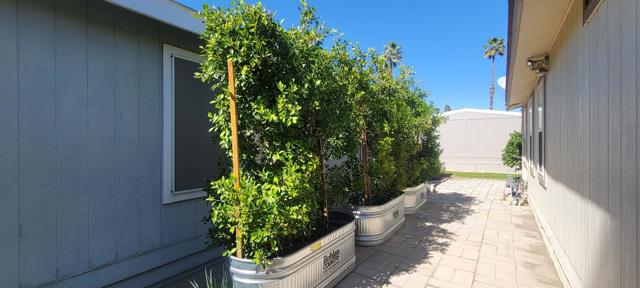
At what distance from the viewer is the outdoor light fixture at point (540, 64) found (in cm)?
396

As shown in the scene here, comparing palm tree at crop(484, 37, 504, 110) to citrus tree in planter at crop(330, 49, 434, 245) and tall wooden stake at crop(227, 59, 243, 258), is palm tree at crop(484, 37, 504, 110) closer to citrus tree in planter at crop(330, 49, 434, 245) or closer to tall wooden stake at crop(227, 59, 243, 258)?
citrus tree in planter at crop(330, 49, 434, 245)

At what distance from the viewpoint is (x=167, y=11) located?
8.97ft

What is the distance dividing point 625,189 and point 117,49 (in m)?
3.97

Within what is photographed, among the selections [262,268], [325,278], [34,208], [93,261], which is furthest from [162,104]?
[325,278]

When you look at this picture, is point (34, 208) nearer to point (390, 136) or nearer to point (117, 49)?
point (117, 49)

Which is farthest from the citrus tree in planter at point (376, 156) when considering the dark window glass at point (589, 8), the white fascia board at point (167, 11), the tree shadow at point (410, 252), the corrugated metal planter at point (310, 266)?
the dark window glass at point (589, 8)

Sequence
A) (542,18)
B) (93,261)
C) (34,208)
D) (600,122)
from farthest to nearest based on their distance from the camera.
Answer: (542,18) < (93,261) < (34,208) < (600,122)

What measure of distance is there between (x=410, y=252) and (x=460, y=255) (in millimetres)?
628

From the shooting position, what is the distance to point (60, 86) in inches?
90.4

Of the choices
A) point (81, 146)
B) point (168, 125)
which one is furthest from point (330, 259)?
point (81, 146)

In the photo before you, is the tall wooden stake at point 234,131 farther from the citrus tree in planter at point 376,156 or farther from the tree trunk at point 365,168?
the tree trunk at point 365,168

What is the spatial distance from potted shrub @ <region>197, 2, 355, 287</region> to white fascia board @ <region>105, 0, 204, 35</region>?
56 centimetres

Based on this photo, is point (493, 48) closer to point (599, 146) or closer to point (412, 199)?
point (412, 199)

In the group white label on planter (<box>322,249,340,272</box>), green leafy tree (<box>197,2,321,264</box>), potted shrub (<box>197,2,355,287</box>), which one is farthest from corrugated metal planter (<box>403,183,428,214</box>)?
green leafy tree (<box>197,2,321,264</box>)
